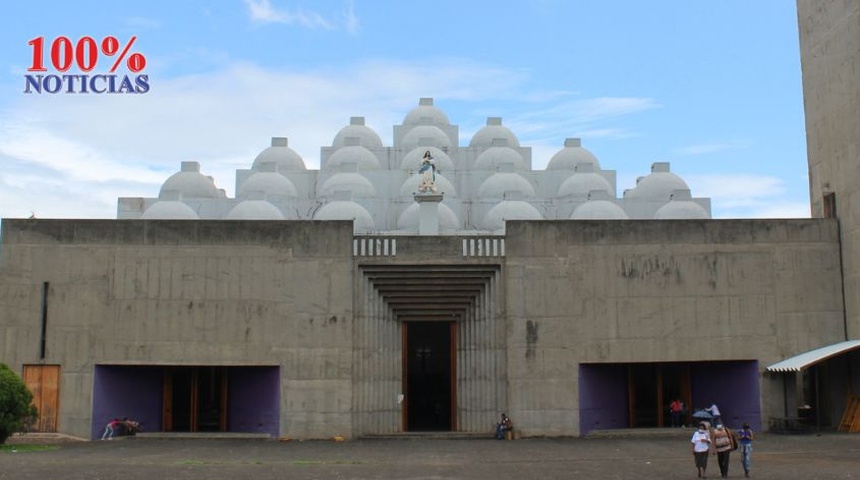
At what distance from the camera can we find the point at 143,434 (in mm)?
22062

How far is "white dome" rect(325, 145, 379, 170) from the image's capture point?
37.9m

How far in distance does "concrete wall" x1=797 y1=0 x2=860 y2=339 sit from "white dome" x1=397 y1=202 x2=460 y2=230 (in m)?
12.4

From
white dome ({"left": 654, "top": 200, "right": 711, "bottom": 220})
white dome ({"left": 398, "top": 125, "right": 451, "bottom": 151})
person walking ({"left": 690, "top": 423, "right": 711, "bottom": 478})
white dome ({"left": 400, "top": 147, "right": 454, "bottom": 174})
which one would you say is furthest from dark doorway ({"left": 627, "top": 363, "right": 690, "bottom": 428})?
white dome ({"left": 398, "top": 125, "right": 451, "bottom": 151})

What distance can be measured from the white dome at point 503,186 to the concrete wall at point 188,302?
14.6 metres

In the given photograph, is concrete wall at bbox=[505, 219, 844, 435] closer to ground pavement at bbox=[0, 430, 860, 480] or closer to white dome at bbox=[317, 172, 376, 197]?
ground pavement at bbox=[0, 430, 860, 480]

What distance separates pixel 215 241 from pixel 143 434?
482cm

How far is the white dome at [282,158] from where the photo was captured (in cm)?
3872

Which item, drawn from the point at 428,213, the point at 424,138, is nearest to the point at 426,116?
the point at 424,138

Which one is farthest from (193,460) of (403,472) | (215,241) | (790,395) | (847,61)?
(847,61)

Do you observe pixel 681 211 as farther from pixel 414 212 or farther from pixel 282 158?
pixel 282 158

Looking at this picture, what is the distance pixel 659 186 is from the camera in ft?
122

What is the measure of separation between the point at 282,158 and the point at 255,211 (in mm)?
6571

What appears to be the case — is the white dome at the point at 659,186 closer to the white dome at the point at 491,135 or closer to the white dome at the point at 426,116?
the white dome at the point at 491,135

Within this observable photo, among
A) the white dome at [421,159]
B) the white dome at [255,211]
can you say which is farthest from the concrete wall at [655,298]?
the white dome at [421,159]
